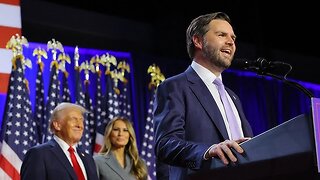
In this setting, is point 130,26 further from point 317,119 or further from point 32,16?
point 317,119

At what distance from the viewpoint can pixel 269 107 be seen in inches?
289

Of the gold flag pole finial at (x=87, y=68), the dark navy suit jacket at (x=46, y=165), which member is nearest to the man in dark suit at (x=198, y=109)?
the dark navy suit jacket at (x=46, y=165)

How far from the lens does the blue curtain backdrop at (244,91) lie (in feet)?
20.1

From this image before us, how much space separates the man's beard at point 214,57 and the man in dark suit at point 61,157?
69.6 inches

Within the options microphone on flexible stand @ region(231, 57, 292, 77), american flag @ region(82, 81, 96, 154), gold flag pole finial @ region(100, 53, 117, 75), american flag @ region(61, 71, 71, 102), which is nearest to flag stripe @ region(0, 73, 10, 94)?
american flag @ region(61, 71, 71, 102)

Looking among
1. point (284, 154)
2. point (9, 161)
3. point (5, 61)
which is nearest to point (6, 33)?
point (5, 61)

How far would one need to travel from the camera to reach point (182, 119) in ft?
5.90

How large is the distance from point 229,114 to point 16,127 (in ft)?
11.6

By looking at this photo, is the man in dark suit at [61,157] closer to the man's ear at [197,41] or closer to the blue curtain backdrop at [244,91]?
the man's ear at [197,41]

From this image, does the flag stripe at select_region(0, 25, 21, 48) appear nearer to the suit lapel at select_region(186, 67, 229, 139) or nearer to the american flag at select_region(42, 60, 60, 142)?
the american flag at select_region(42, 60, 60, 142)

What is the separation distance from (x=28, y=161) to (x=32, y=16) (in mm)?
3186

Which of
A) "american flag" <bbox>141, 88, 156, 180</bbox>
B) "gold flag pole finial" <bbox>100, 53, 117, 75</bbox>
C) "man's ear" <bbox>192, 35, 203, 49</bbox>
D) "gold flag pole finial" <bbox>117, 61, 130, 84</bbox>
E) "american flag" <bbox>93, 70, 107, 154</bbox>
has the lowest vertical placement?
"american flag" <bbox>141, 88, 156, 180</bbox>

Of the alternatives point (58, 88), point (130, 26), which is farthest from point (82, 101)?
point (130, 26)

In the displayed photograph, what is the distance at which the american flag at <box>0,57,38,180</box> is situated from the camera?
4984 mm
